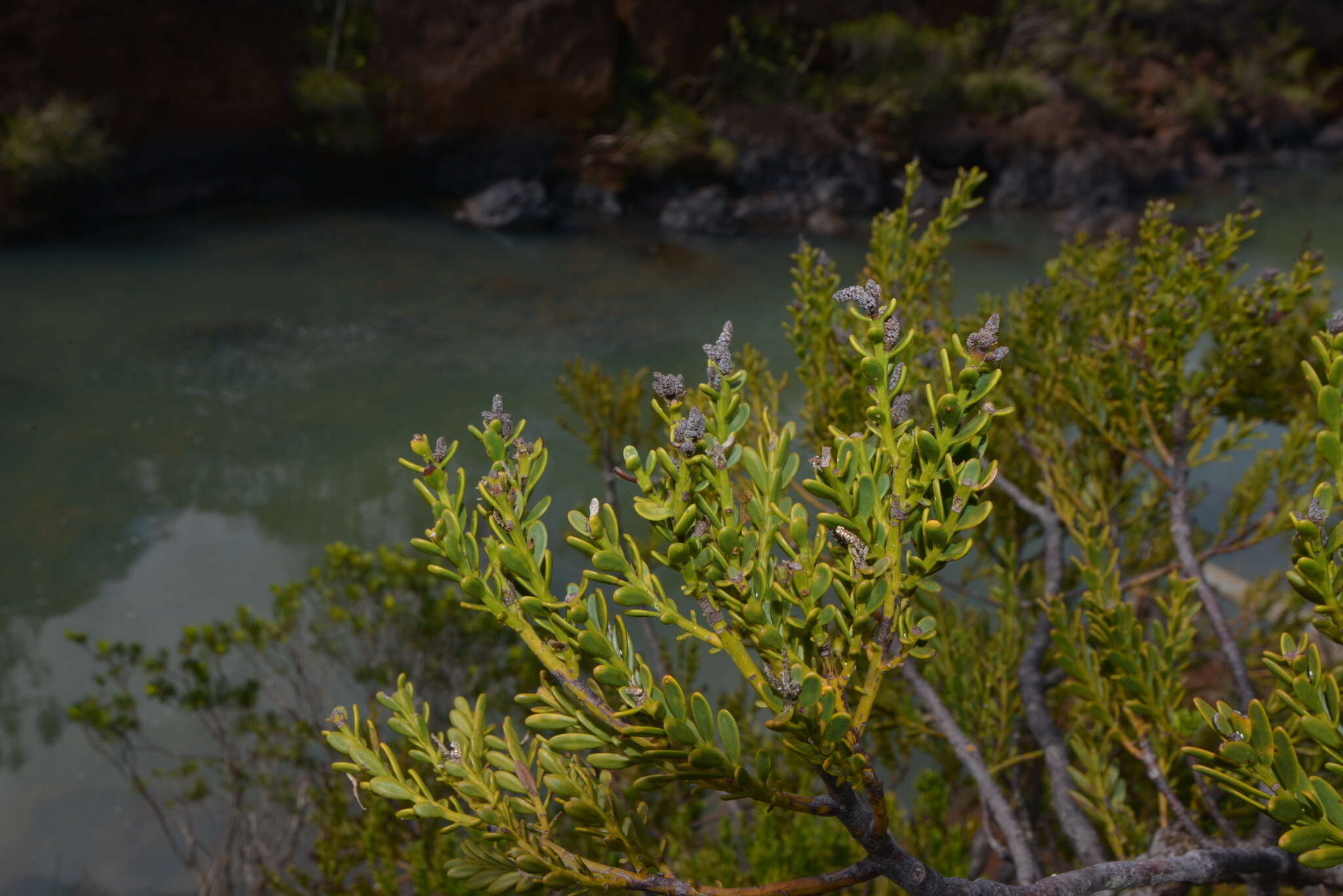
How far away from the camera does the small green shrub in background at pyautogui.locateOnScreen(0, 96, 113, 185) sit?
40.8 ft

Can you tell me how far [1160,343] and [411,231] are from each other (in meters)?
13.8

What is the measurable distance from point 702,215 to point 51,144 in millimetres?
9613

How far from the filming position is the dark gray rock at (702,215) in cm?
1625

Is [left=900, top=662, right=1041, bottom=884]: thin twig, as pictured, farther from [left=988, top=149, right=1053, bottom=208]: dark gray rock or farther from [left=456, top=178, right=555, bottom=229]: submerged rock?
[left=988, top=149, right=1053, bottom=208]: dark gray rock

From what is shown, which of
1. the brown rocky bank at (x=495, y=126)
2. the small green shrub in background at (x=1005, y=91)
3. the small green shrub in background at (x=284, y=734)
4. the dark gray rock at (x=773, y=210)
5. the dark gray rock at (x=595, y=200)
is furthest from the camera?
the small green shrub in background at (x=1005, y=91)

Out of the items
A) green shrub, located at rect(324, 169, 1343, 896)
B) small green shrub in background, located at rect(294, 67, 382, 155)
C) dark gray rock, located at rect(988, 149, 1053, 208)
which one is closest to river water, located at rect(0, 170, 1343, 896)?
small green shrub in background, located at rect(294, 67, 382, 155)

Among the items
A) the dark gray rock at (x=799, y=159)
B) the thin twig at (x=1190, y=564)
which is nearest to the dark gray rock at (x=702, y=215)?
the dark gray rock at (x=799, y=159)

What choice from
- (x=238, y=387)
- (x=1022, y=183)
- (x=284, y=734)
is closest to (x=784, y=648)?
(x=284, y=734)

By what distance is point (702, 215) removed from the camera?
16391mm

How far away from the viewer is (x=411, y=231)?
14.9 meters

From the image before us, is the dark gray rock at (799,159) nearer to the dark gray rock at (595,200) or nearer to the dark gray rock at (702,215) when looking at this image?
the dark gray rock at (702,215)

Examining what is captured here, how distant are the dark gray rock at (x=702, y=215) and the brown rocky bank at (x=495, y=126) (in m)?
0.04

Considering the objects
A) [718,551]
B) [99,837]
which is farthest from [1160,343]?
[99,837]

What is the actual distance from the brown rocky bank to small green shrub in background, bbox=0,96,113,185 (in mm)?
377
